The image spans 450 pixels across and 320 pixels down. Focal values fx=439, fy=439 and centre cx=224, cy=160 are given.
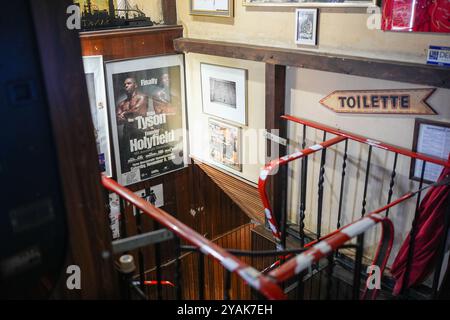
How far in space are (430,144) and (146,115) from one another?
2.81 meters

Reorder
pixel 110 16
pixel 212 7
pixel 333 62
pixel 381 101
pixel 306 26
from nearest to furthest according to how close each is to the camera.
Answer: pixel 381 101 → pixel 333 62 → pixel 306 26 → pixel 212 7 → pixel 110 16

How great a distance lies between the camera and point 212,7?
166 inches

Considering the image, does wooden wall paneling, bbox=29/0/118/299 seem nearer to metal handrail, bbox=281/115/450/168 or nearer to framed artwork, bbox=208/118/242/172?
metal handrail, bbox=281/115/450/168

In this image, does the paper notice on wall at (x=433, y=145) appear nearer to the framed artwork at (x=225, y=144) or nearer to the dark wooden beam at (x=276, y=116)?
the dark wooden beam at (x=276, y=116)

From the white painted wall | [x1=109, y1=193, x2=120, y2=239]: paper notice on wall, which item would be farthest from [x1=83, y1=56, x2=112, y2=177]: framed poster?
the white painted wall

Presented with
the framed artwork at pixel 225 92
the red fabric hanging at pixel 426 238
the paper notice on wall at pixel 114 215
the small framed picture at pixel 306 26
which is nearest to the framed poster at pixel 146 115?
the paper notice on wall at pixel 114 215

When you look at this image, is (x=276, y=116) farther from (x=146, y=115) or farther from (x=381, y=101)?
(x=146, y=115)

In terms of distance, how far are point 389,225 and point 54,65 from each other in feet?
5.60

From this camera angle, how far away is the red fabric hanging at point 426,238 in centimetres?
267

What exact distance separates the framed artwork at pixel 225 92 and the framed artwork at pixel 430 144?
1710 millimetres

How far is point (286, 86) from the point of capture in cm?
382

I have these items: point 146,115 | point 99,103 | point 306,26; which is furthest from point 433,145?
point 99,103
